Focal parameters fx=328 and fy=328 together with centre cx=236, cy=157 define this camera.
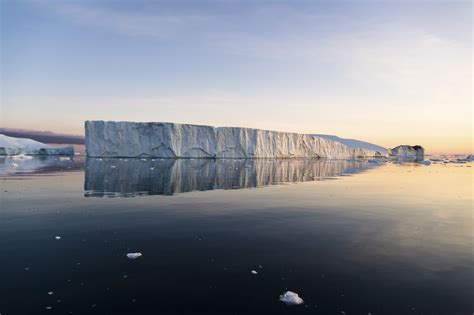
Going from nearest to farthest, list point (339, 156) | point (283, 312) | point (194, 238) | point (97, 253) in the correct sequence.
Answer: point (283, 312)
point (97, 253)
point (194, 238)
point (339, 156)

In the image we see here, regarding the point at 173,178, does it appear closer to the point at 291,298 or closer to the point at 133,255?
the point at 133,255

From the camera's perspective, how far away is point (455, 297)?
10.8 feet

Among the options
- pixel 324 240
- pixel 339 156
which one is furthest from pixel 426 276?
pixel 339 156

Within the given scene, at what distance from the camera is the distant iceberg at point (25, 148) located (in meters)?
47.1

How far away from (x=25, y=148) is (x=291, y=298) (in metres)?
58.5

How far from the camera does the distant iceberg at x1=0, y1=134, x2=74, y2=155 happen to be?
47062mm

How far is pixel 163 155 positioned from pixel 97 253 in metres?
37.9

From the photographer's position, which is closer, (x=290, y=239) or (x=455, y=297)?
(x=455, y=297)

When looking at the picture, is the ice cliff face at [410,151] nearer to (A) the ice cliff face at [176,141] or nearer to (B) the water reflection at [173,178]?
(A) the ice cliff face at [176,141]

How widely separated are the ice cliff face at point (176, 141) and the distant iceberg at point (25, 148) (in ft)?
51.3

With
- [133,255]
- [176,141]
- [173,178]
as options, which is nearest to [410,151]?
[176,141]

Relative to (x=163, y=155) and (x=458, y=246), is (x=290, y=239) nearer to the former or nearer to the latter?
(x=458, y=246)

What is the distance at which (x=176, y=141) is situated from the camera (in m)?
40.6

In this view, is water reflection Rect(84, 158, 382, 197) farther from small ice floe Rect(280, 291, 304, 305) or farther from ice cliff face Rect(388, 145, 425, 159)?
ice cliff face Rect(388, 145, 425, 159)
